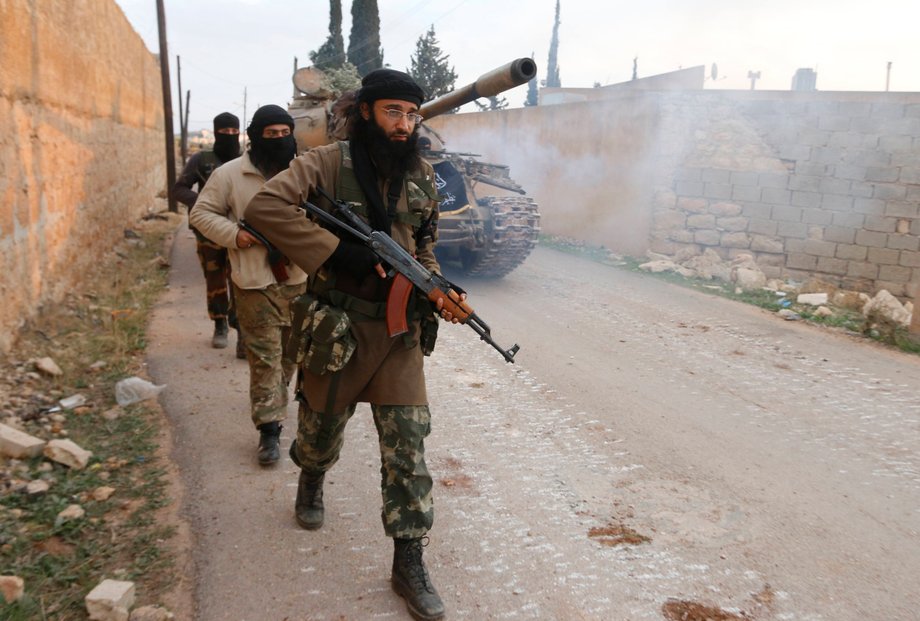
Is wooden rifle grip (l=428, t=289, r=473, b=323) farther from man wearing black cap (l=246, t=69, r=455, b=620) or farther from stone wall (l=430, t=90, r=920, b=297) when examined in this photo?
stone wall (l=430, t=90, r=920, b=297)

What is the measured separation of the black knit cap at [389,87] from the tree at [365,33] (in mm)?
27414

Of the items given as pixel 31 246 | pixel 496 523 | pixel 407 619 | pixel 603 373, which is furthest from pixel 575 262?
pixel 407 619

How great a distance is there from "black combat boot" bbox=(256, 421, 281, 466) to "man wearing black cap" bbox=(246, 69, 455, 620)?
3.09 ft

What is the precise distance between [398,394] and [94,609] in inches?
45.3

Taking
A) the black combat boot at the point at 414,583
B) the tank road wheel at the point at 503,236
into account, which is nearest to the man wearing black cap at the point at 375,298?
the black combat boot at the point at 414,583

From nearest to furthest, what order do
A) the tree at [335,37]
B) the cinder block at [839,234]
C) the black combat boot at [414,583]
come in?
1. the black combat boot at [414,583]
2. the cinder block at [839,234]
3. the tree at [335,37]

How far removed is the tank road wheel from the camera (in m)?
8.19

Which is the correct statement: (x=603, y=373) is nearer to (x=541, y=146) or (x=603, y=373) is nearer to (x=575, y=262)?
(x=575, y=262)

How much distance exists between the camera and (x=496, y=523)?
9.95 feet

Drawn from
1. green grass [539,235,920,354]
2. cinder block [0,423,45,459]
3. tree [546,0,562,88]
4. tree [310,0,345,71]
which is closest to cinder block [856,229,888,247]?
green grass [539,235,920,354]

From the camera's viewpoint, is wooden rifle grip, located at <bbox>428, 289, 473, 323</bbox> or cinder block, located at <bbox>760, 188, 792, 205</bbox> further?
cinder block, located at <bbox>760, 188, 792, 205</bbox>

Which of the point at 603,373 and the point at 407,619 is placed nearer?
the point at 407,619

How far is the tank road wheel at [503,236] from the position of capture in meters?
8.19

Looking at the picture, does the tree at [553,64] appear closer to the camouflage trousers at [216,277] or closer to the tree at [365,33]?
the tree at [365,33]
